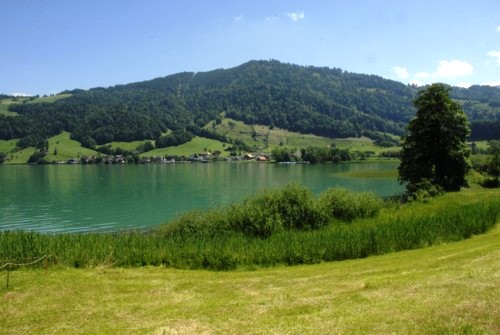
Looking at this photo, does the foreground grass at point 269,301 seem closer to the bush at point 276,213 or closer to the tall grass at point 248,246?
the tall grass at point 248,246

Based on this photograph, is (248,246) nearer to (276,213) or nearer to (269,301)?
(276,213)

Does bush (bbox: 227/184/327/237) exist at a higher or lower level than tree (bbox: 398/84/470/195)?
lower

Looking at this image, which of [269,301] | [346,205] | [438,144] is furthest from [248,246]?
[438,144]

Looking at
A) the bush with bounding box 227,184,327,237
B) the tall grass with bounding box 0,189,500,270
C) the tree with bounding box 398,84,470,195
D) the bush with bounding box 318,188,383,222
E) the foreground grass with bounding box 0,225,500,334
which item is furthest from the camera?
the tree with bounding box 398,84,470,195

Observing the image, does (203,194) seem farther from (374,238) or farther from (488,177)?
Result: (374,238)

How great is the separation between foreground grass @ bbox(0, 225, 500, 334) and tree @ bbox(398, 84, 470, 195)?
32.3 metres

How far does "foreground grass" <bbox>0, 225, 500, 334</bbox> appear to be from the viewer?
10133 mm

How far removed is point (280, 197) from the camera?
1283 inches

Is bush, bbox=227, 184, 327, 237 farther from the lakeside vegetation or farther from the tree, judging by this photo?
the tree

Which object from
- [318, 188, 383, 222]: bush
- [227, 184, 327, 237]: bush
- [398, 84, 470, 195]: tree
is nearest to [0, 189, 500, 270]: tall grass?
[227, 184, 327, 237]: bush

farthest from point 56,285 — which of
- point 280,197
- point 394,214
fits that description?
point 394,214

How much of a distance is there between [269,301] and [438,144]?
41.4 metres

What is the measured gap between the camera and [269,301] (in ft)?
41.5

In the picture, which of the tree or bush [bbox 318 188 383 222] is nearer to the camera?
bush [bbox 318 188 383 222]
